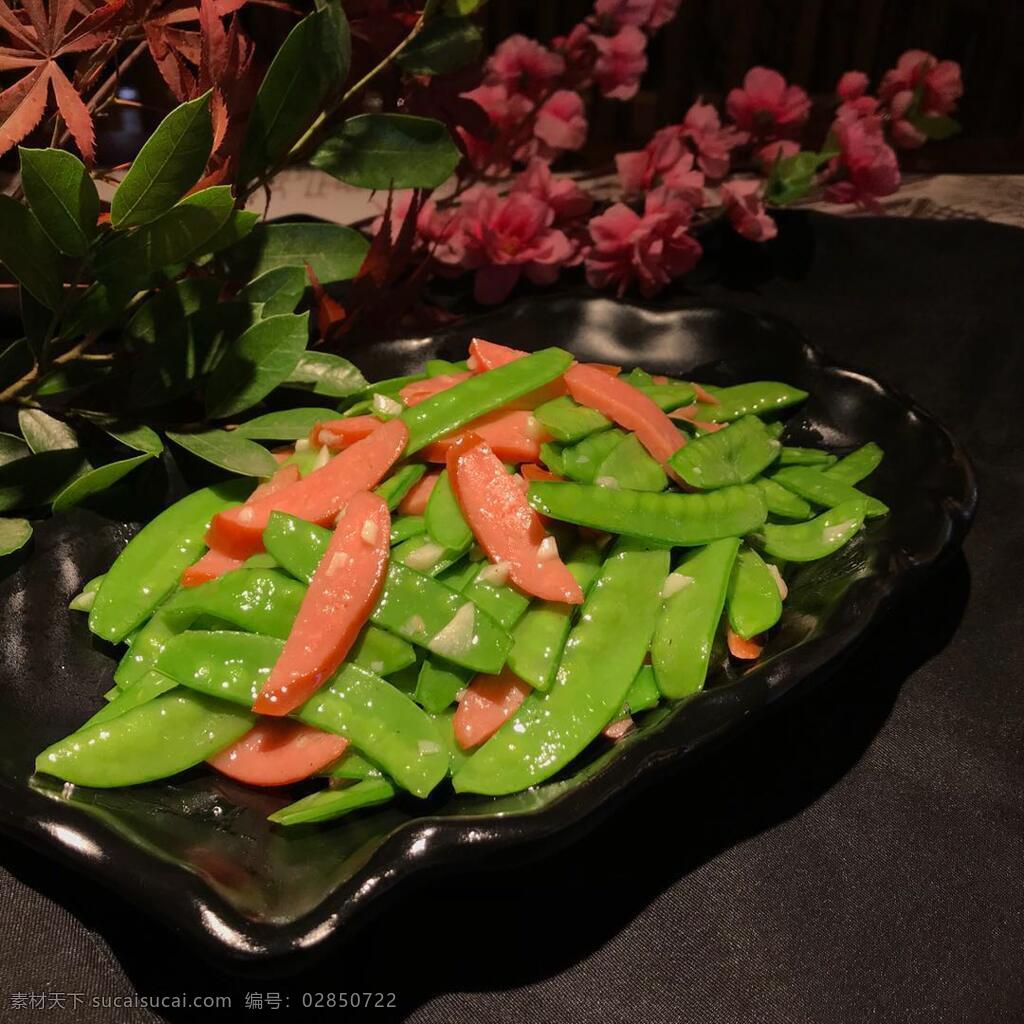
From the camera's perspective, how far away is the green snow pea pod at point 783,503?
5.58 ft

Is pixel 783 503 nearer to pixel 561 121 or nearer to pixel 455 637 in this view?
pixel 455 637

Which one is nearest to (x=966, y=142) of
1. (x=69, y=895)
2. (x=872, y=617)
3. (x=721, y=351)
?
(x=721, y=351)

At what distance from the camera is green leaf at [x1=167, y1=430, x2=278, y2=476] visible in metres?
1.66

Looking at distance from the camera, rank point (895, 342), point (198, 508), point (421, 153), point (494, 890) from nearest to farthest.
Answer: point (494, 890) < point (198, 508) < point (421, 153) < point (895, 342)

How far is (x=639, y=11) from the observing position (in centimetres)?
259

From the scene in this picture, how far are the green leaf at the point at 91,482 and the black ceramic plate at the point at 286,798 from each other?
0.43 feet

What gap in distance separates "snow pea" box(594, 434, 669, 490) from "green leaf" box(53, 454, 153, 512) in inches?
30.7

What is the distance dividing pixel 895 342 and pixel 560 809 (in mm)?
1848

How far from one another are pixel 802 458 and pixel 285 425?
1022 millimetres

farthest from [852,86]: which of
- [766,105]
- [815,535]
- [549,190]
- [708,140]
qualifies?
[815,535]

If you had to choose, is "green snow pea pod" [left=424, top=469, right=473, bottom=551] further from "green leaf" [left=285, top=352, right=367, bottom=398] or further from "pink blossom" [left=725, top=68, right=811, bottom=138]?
"pink blossom" [left=725, top=68, right=811, bottom=138]

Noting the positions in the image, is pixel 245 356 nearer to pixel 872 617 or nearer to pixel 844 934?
pixel 872 617

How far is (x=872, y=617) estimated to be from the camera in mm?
1414

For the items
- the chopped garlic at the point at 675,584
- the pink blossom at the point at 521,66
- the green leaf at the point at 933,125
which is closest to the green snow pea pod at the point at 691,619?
the chopped garlic at the point at 675,584
